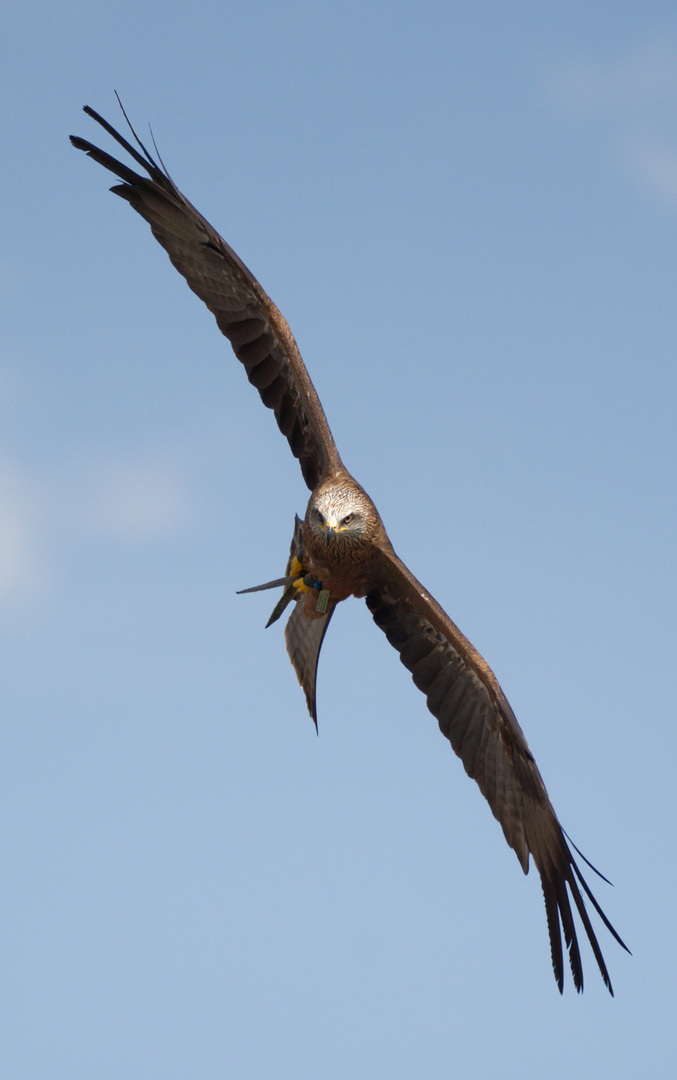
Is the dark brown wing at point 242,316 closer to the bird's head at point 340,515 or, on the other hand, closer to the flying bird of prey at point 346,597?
the flying bird of prey at point 346,597

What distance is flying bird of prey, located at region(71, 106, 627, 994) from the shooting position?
8.84 metres

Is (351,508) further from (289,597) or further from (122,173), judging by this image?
(122,173)

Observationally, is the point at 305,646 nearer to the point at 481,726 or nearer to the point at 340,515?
the point at 481,726

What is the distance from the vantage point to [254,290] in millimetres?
9070

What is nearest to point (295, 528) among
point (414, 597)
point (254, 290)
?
point (414, 597)

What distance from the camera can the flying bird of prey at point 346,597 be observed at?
8836 millimetres

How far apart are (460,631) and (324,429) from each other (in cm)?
166

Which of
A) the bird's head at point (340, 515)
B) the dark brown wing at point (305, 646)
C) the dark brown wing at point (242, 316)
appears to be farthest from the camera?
the dark brown wing at point (305, 646)

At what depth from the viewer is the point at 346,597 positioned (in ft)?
29.7

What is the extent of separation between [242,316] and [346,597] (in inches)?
81.9

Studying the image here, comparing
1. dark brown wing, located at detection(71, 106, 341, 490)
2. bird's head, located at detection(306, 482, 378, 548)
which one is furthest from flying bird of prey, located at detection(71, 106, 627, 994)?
bird's head, located at detection(306, 482, 378, 548)

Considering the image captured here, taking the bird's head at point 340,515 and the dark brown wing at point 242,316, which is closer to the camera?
the bird's head at point 340,515

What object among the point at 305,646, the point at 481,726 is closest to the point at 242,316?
the point at 305,646

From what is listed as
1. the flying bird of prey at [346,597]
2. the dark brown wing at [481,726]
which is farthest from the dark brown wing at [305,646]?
the dark brown wing at [481,726]
